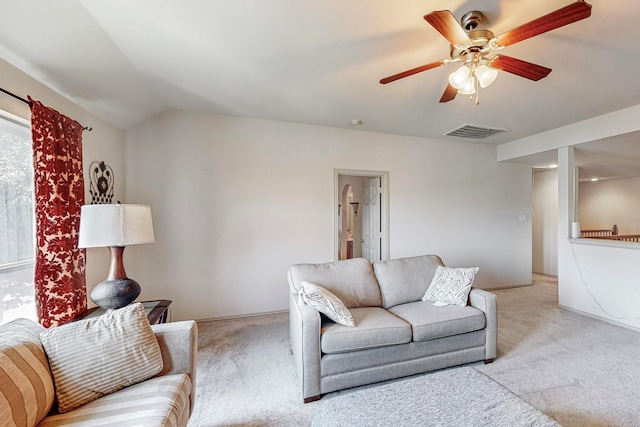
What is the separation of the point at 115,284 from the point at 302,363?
1.51 metres

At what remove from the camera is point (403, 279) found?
2.64 m

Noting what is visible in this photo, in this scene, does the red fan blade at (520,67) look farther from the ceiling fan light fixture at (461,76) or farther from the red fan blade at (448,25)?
the red fan blade at (448,25)

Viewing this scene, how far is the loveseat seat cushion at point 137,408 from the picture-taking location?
112cm

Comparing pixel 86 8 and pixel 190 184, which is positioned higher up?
pixel 86 8

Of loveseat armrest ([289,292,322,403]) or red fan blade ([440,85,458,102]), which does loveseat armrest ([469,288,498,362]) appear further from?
red fan blade ([440,85,458,102])

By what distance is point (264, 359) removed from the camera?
244 centimetres

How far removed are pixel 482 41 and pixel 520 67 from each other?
1.12ft

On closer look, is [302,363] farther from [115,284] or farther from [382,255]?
[382,255]

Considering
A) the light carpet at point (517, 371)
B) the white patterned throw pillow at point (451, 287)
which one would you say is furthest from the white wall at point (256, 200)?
the white patterned throw pillow at point (451, 287)

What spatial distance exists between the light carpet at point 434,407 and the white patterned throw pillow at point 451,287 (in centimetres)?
102

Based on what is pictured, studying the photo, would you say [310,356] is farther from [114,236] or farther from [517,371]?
[517,371]

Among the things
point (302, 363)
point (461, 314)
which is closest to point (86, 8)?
point (302, 363)

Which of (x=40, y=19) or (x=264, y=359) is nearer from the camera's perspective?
(x=40, y=19)

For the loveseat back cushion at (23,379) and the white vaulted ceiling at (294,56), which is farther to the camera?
the white vaulted ceiling at (294,56)
